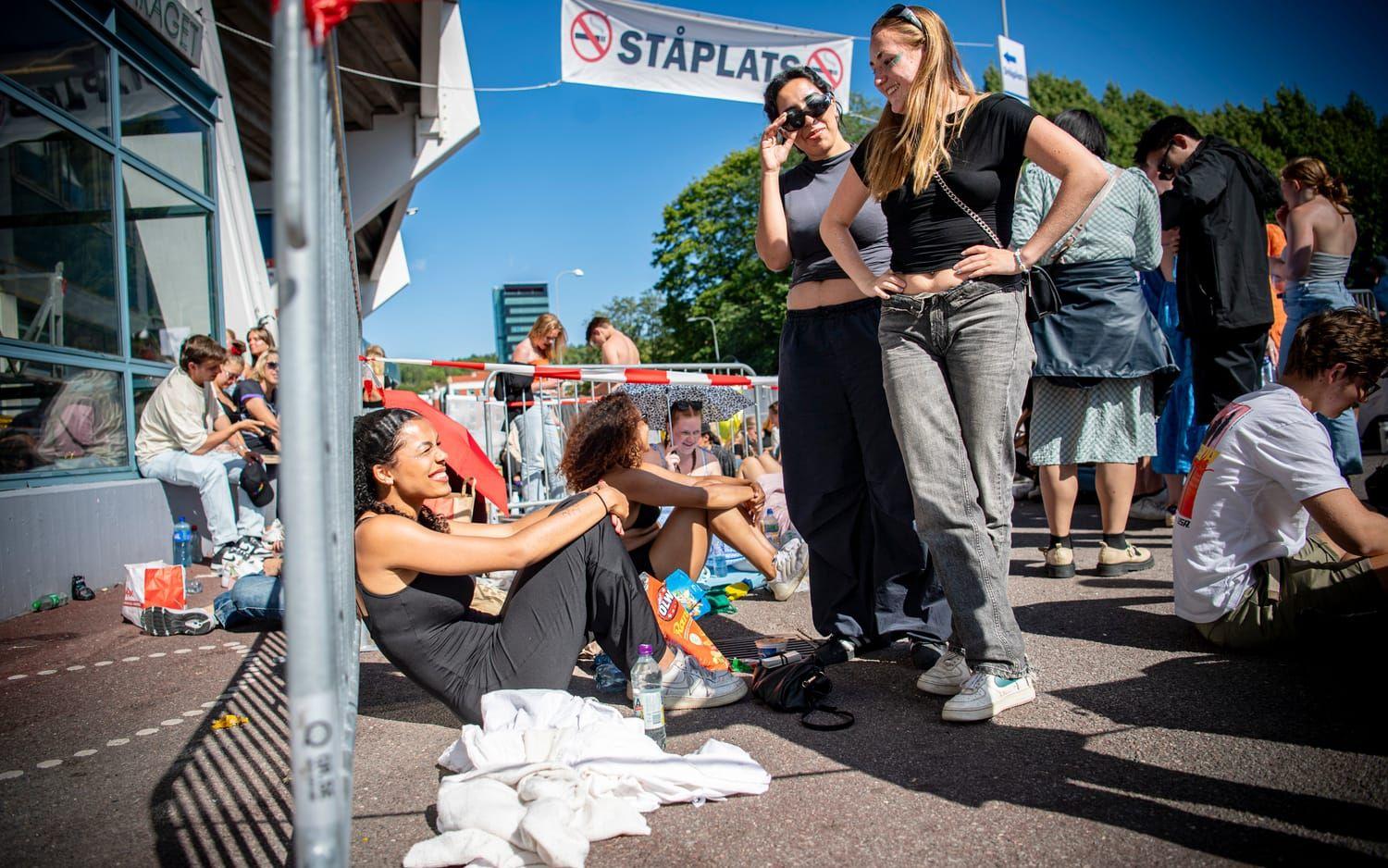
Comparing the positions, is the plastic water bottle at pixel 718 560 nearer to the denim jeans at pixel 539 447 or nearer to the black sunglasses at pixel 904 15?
the denim jeans at pixel 539 447

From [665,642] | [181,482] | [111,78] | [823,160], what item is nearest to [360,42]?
[111,78]

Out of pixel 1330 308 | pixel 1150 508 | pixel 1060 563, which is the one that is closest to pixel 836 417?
pixel 1060 563

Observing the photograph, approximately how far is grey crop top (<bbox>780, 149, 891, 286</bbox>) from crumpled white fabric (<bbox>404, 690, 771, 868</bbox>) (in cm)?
183

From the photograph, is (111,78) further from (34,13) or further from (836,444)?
(836,444)

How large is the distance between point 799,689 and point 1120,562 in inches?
96.3

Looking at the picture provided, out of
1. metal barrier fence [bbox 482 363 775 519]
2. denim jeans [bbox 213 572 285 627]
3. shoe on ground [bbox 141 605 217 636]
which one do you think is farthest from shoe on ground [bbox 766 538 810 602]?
shoe on ground [bbox 141 605 217 636]

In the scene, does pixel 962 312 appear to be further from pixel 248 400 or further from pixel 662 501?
pixel 248 400

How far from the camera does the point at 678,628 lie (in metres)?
3.12

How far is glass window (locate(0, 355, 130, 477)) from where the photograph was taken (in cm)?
575

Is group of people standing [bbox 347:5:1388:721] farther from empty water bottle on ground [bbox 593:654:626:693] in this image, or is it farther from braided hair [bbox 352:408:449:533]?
empty water bottle on ground [bbox 593:654:626:693]

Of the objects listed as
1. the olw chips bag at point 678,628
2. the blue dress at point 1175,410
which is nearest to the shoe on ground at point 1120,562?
the blue dress at point 1175,410

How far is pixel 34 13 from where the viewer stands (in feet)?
21.2

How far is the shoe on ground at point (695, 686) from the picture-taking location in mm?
2930

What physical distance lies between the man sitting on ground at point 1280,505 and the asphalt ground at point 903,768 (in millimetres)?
125
